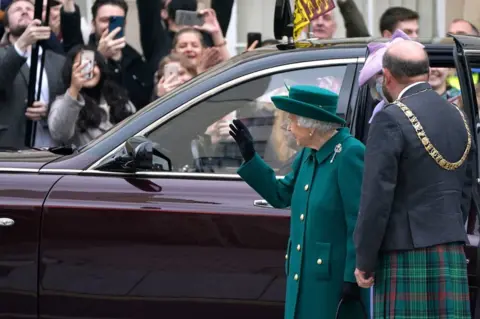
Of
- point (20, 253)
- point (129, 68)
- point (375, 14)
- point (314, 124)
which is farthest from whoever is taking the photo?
point (375, 14)

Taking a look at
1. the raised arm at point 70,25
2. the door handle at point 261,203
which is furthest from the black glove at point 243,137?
the raised arm at point 70,25

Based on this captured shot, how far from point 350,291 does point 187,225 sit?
0.98 m

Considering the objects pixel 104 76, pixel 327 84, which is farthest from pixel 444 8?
pixel 327 84

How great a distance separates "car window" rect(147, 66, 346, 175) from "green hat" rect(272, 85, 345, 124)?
2.34 feet

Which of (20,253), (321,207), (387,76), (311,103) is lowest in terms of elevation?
(20,253)

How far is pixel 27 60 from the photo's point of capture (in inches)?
309

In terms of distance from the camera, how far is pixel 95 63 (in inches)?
303

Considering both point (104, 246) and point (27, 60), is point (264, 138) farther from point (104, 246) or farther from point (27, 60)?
point (27, 60)

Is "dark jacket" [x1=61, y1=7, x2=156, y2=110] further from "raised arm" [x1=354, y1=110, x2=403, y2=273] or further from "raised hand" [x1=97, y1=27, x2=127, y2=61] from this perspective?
"raised arm" [x1=354, y1=110, x2=403, y2=273]

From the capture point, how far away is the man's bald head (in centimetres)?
400

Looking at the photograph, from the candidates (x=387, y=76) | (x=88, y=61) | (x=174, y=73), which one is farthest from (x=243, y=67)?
(x=88, y=61)

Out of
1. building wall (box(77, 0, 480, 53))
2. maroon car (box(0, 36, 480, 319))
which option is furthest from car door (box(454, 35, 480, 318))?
building wall (box(77, 0, 480, 53))

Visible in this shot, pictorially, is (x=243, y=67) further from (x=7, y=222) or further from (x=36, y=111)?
(x=36, y=111)

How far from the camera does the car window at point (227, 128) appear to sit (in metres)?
4.97
